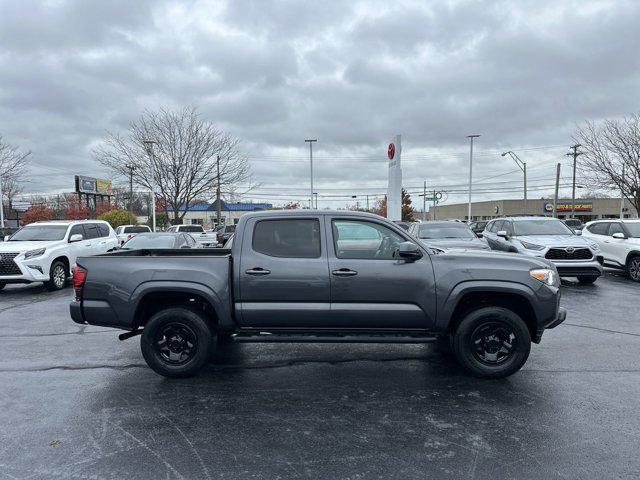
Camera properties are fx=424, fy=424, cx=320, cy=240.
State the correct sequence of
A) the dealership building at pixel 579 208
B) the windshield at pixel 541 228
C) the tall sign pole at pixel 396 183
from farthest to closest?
the dealership building at pixel 579 208
the tall sign pole at pixel 396 183
the windshield at pixel 541 228

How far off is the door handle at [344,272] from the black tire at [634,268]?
10786 millimetres

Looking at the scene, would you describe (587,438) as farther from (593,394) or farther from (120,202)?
(120,202)

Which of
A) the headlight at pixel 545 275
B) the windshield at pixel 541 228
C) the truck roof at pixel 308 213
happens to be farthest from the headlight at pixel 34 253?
the windshield at pixel 541 228

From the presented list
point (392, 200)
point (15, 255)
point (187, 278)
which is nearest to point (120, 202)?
point (392, 200)

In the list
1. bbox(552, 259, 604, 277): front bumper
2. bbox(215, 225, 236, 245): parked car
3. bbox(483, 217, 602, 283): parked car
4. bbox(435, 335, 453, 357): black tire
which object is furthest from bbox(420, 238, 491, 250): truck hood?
bbox(215, 225, 236, 245): parked car

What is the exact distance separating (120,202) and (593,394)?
81.0 metres

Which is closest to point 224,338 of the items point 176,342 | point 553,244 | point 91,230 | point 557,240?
point 176,342

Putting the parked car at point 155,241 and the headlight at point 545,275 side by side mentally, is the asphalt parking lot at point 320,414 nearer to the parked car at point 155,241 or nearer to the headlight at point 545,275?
the headlight at point 545,275

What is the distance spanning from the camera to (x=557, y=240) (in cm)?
1066

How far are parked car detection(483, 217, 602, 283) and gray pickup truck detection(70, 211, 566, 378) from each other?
19.6ft

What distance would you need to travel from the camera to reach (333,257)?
458 cm

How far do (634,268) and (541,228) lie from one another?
8.69 feet

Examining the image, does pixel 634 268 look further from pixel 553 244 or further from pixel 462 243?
pixel 462 243

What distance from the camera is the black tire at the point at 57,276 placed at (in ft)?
35.8
